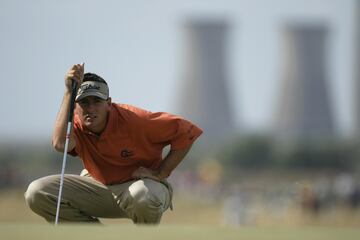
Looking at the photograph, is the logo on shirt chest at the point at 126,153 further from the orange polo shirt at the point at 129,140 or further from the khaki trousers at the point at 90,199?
the khaki trousers at the point at 90,199

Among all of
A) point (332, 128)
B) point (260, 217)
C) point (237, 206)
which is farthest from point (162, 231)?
point (332, 128)

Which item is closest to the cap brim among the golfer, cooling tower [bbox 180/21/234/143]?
the golfer

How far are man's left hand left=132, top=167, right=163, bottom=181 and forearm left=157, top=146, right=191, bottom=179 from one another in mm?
A: 53

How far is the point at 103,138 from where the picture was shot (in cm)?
811

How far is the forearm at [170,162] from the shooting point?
323 inches

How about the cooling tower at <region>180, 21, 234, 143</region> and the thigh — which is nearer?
the thigh

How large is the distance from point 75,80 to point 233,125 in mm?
134464

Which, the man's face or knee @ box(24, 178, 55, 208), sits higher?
the man's face

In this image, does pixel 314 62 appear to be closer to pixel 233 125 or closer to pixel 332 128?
pixel 332 128

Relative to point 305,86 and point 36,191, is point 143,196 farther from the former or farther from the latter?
point 305,86

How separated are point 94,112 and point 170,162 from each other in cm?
68

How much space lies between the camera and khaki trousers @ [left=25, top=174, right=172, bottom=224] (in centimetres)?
799

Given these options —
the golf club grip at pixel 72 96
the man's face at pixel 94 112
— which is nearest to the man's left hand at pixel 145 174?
the man's face at pixel 94 112

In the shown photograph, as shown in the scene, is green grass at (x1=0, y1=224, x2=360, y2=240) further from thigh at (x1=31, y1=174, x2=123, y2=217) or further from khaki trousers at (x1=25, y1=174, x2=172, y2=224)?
thigh at (x1=31, y1=174, x2=123, y2=217)
